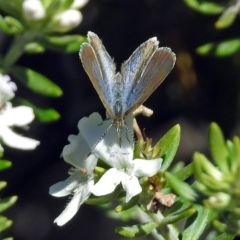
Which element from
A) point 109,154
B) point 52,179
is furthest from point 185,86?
point 109,154

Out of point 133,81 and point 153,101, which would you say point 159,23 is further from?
point 133,81

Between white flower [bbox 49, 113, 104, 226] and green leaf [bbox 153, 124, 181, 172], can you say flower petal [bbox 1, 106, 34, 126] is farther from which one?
green leaf [bbox 153, 124, 181, 172]

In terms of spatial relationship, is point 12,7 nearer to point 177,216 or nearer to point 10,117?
point 10,117

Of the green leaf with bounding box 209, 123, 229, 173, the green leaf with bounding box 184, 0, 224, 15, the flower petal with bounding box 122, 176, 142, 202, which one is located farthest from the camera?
the green leaf with bounding box 184, 0, 224, 15

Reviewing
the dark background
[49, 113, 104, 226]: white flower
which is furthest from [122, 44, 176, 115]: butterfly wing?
the dark background

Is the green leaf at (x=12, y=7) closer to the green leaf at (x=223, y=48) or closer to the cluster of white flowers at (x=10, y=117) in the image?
the cluster of white flowers at (x=10, y=117)

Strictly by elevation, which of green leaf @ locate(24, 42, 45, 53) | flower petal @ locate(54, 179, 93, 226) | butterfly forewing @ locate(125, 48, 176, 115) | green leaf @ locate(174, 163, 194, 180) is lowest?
green leaf @ locate(174, 163, 194, 180)
